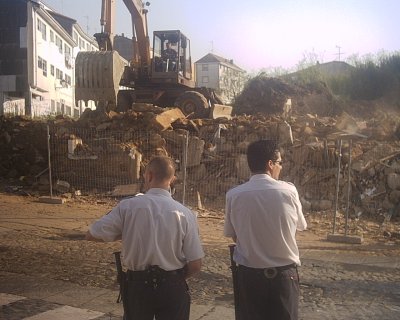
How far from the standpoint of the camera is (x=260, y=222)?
10.7 feet

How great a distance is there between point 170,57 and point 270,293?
17.4m

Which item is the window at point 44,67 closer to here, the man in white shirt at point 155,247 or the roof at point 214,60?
the man in white shirt at point 155,247

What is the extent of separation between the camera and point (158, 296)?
3104 millimetres

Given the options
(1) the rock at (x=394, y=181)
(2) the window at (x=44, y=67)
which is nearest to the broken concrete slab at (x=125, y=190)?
(1) the rock at (x=394, y=181)

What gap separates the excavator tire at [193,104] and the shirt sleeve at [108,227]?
15915 mm

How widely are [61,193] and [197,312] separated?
1022 centimetres

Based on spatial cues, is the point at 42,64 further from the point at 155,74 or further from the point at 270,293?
the point at 270,293

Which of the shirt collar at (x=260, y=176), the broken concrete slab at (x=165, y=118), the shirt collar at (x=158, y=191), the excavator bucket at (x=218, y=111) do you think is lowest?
the shirt collar at (x=158, y=191)

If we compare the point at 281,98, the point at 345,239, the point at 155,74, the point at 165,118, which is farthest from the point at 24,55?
the point at 345,239

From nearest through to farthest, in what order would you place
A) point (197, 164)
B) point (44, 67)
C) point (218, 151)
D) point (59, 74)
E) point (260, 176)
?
point (260, 176)
point (197, 164)
point (218, 151)
point (44, 67)
point (59, 74)

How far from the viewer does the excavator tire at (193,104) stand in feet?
62.9

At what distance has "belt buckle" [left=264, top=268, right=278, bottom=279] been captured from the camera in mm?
3211

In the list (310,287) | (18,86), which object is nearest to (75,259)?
(310,287)

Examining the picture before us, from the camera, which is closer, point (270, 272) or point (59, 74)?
point (270, 272)
